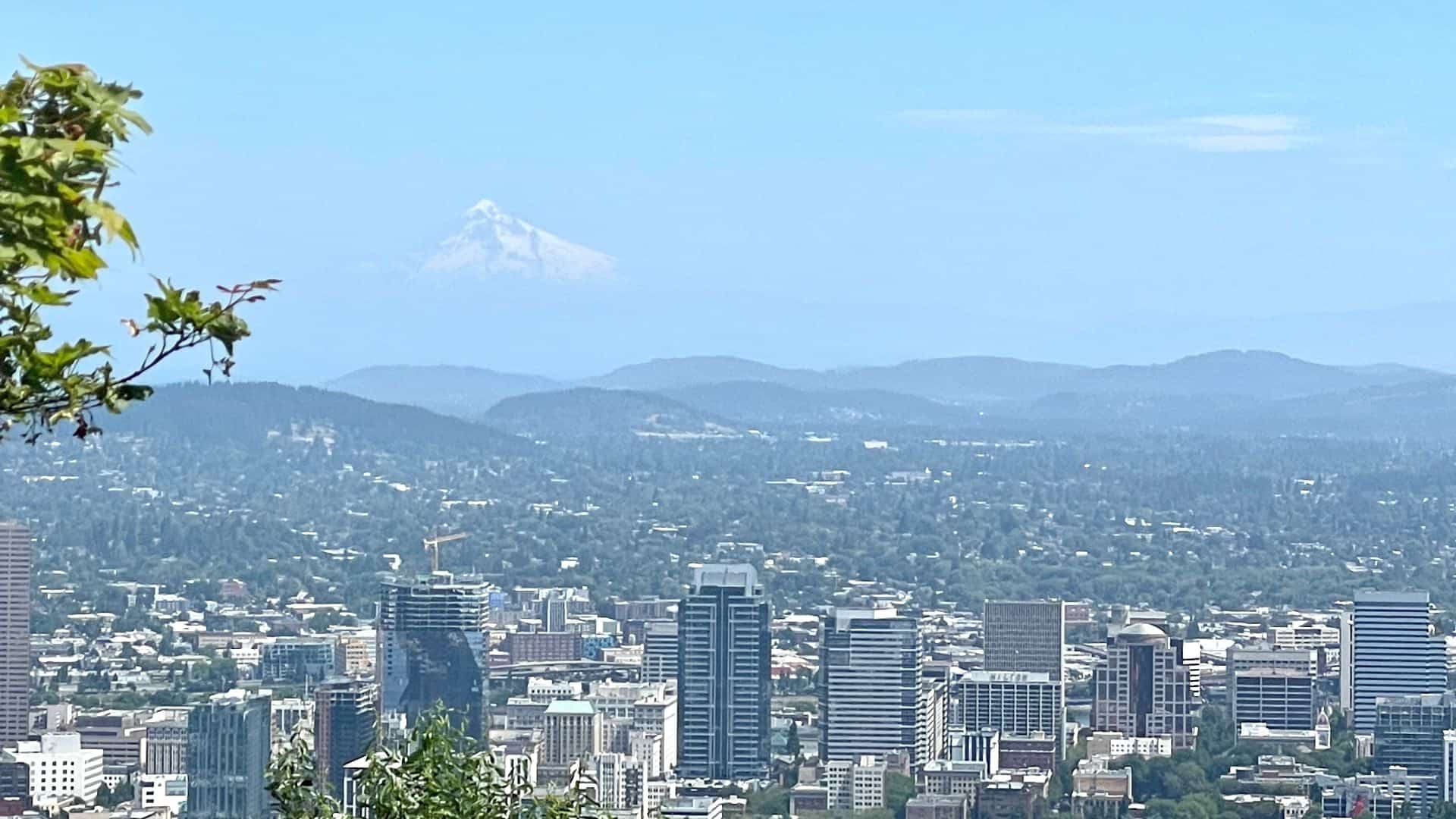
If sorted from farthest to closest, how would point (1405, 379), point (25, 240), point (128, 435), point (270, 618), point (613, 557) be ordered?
point (1405, 379) < point (128, 435) < point (613, 557) < point (270, 618) < point (25, 240)

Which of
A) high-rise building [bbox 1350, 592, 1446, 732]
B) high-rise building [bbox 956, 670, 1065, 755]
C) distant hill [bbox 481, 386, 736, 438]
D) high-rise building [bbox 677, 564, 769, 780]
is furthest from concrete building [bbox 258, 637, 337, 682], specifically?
distant hill [bbox 481, 386, 736, 438]

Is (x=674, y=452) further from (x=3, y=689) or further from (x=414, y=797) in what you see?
(x=414, y=797)

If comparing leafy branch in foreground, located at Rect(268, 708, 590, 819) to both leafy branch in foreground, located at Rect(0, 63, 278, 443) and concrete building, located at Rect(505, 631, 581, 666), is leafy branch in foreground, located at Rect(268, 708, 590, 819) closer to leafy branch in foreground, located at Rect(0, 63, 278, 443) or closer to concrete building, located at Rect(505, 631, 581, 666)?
leafy branch in foreground, located at Rect(0, 63, 278, 443)

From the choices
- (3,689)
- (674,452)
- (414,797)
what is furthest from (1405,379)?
(414,797)

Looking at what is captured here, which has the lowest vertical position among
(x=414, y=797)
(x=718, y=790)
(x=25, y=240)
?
(x=718, y=790)

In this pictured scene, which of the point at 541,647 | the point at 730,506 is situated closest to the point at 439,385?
the point at 730,506

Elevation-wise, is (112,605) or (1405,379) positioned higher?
(1405,379)
